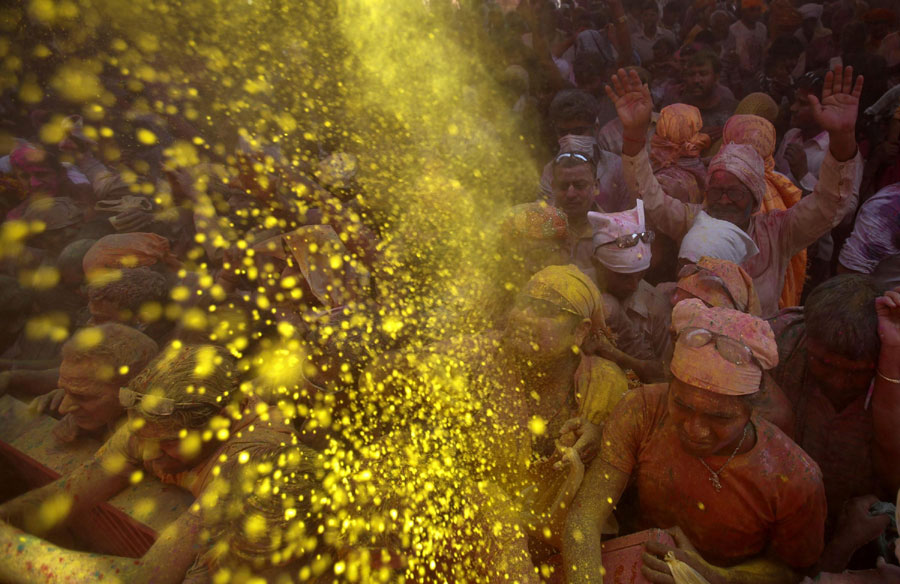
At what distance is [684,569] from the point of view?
6.06ft

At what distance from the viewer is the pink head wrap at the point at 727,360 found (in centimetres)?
188

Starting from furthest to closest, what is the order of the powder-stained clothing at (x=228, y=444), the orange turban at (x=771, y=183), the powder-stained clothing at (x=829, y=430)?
the orange turban at (x=771, y=183) < the powder-stained clothing at (x=228, y=444) < the powder-stained clothing at (x=829, y=430)

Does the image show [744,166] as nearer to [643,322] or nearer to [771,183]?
[771,183]

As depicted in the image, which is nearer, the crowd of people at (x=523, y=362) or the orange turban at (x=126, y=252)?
the crowd of people at (x=523, y=362)

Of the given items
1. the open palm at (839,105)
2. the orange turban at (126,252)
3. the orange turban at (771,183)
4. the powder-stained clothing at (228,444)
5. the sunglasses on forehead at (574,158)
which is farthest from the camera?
the orange turban at (126,252)

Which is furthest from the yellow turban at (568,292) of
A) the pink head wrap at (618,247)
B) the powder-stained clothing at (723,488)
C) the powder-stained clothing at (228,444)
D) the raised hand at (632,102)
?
the powder-stained clothing at (228,444)

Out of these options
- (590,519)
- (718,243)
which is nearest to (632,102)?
(718,243)

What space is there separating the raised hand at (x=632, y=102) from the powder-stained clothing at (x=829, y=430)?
1951 mm

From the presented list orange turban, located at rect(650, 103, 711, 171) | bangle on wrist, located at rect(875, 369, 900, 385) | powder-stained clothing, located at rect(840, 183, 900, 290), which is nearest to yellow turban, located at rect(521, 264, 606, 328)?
bangle on wrist, located at rect(875, 369, 900, 385)

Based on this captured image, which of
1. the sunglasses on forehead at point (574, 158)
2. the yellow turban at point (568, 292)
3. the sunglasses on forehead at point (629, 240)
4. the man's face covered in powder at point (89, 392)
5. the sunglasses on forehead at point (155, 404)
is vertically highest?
the sunglasses on forehead at point (574, 158)

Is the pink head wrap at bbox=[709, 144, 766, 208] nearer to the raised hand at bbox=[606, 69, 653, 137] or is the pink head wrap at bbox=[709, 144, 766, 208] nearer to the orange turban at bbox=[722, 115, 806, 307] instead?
the orange turban at bbox=[722, 115, 806, 307]

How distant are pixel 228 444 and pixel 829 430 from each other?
11.5ft

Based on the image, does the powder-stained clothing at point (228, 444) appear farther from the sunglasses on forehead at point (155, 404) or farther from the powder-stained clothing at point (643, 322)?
the powder-stained clothing at point (643, 322)

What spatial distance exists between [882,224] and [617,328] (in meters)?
2.07
